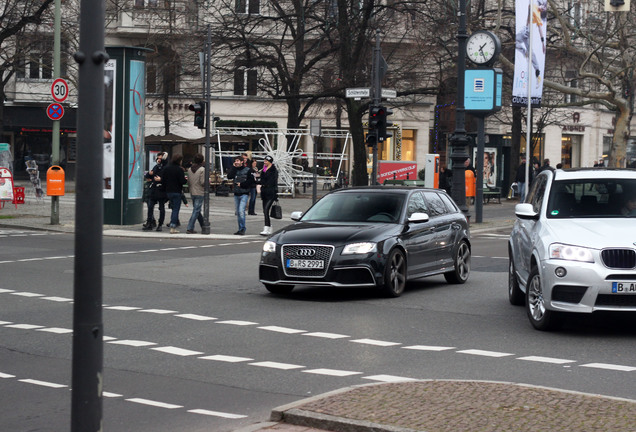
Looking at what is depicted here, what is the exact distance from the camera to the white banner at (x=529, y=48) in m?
29.7

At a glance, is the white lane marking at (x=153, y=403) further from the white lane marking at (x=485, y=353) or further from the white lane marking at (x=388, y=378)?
the white lane marking at (x=485, y=353)

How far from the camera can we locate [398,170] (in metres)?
49.4

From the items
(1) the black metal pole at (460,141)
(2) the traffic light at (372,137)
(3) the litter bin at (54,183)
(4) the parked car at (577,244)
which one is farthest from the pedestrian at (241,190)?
(4) the parked car at (577,244)

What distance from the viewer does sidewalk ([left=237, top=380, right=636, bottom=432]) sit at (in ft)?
21.1

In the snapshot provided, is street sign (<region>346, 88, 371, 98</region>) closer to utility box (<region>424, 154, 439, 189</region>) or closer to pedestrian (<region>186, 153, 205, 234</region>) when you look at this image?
pedestrian (<region>186, 153, 205, 234</region>)

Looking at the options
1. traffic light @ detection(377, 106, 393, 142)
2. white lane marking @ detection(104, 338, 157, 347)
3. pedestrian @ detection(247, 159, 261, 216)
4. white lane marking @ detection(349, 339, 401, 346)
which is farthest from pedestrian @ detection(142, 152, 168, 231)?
white lane marking @ detection(349, 339, 401, 346)

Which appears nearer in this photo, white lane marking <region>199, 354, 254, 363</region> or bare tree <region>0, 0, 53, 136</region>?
white lane marking <region>199, 354, 254, 363</region>

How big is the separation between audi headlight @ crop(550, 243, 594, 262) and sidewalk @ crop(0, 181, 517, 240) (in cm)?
1575

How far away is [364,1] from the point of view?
39.8 meters

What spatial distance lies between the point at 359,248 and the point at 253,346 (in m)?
3.82

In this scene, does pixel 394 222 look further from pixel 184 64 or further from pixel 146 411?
pixel 184 64

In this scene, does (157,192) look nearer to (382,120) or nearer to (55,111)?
(55,111)

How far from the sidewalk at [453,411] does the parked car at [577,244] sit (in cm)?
328

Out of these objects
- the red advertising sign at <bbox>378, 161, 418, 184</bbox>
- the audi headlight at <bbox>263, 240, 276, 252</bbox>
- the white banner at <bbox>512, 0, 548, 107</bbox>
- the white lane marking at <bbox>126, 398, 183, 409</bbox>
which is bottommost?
the white lane marking at <bbox>126, 398, 183, 409</bbox>
